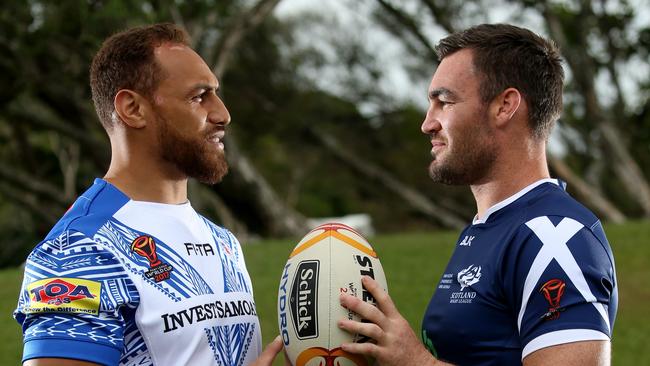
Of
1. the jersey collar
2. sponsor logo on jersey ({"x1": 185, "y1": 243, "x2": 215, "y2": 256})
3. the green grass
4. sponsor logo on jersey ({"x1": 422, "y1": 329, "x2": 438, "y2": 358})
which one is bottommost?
sponsor logo on jersey ({"x1": 422, "y1": 329, "x2": 438, "y2": 358})

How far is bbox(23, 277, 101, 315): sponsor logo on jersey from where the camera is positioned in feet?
9.00

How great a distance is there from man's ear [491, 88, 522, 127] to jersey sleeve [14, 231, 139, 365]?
4.81 ft

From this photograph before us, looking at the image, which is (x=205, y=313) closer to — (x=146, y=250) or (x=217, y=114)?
(x=146, y=250)

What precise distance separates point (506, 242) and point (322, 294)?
742mm

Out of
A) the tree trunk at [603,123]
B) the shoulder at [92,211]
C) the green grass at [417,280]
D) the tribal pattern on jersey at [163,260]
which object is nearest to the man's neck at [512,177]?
the tribal pattern on jersey at [163,260]

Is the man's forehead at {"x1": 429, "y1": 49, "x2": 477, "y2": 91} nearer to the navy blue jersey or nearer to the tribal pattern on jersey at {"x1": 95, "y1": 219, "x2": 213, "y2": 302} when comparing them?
the navy blue jersey

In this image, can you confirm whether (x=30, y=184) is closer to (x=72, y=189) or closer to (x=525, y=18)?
(x=72, y=189)

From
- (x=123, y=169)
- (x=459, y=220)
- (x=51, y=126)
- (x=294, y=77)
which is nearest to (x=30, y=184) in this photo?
(x=51, y=126)

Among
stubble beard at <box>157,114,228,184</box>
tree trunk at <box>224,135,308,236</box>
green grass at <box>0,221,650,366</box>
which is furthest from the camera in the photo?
tree trunk at <box>224,135,308,236</box>

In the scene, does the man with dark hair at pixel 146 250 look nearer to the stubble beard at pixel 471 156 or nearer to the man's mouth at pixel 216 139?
the man's mouth at pixel 216 139

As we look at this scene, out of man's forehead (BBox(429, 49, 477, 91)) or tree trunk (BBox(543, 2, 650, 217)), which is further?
tree trunk (BBox(543, 2, 650, 217))

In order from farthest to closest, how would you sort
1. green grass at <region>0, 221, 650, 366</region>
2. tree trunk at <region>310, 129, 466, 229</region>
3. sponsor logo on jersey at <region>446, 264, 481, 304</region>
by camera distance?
1. tree trunk at <region>310, 129, 466, 229</region>
2. green grass at <region>0, 221, 650, 366</region>
3. sponsor logo on jersey at <region>446, 264, 481, 304</region>

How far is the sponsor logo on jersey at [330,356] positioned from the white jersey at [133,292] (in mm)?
258

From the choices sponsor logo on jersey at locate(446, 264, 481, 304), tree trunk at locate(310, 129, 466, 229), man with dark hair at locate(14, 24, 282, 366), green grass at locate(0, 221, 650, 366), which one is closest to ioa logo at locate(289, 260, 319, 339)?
man with dark hair at locate(14, 24, 282, 366)
